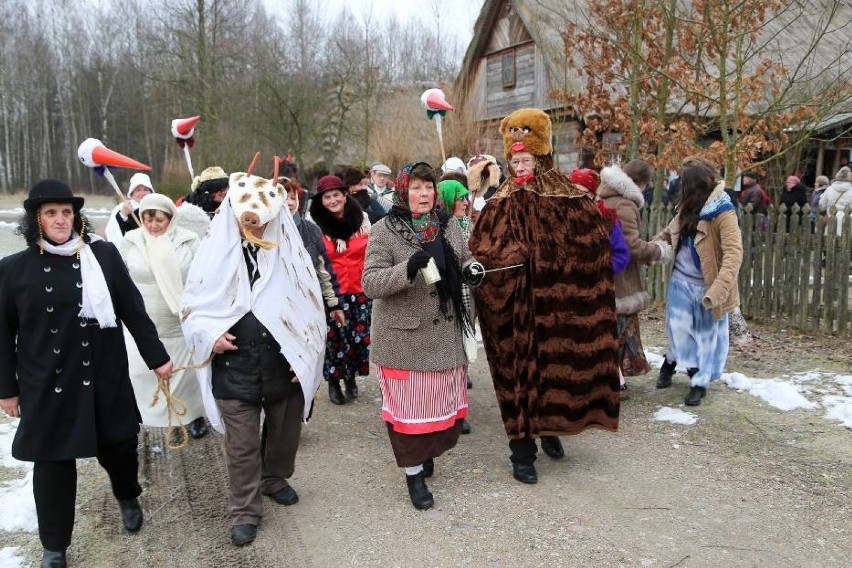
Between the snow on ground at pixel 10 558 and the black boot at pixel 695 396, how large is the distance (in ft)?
14.8

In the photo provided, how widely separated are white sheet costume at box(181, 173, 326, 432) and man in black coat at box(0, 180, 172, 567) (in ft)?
1.37

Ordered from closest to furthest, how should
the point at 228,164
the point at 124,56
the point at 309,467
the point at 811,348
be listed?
the point at 309,467, the point at 811,348, the point at 228,164, the point at 124,56

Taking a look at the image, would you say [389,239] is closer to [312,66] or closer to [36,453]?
[36,453]

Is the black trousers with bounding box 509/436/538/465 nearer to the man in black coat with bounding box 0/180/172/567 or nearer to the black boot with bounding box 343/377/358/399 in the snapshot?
the black boot with bounding box 343/377/358/399

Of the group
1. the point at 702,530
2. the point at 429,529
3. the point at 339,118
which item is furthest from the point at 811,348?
the point at 339,118

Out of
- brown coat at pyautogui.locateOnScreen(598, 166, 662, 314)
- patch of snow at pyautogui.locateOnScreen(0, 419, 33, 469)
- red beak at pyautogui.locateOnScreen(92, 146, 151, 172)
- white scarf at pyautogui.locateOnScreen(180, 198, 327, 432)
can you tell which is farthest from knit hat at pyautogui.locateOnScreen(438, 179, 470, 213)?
patch of snow at pyautogui.locateOnScreen(0, 419, 33, 469)

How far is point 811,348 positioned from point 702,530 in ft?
14.5

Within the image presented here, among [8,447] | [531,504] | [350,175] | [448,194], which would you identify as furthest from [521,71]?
[531,504]

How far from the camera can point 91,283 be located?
10.9 feet

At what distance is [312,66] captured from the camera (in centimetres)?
3006

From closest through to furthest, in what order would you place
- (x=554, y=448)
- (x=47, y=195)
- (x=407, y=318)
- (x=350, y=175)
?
(x=47, y=195), (x=407, y=318), (x=554, y=448), (x=350, y=175)

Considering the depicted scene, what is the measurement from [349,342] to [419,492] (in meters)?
2.06

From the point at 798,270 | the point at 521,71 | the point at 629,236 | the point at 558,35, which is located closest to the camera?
the point at 629,236

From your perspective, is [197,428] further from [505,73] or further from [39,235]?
[505,73]
